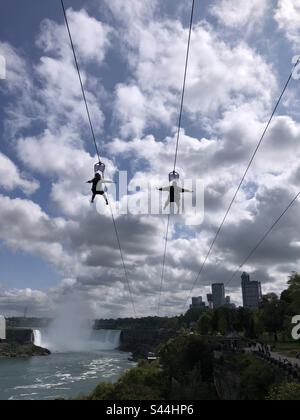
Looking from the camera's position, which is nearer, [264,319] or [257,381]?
[257,381]

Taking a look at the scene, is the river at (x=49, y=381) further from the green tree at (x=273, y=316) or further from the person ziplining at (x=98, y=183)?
the person ziplining at (x=98, y=183)

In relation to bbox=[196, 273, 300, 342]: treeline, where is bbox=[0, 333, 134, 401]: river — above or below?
below

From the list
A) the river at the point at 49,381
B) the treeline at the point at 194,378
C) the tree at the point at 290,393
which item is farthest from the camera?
the river at the point at 49,381

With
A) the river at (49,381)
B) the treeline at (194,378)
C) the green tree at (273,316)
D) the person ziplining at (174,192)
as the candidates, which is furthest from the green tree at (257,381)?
the river at (49,381)

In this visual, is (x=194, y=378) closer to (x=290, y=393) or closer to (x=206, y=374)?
(x=206, y=374)

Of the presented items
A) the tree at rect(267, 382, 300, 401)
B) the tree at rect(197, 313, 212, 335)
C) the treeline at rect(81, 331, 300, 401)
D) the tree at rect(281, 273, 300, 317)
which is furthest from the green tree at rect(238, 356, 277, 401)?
the tree at rect(197, 313, 212, 335)

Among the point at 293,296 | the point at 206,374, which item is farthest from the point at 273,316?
the point at 206,374

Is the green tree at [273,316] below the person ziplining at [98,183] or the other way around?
below

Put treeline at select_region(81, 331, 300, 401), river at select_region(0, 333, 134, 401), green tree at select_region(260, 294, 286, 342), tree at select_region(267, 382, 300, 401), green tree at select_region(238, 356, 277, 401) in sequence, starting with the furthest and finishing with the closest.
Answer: river at select_region(0, 333, 134, 401) → green tree at select_region(260, 294, 286, 342) → treeline at select_region(81, 331, 300, 401) → green tree at select_region(238, 356, 277, 401) → tree at select_region(267, 382, 300, 401)

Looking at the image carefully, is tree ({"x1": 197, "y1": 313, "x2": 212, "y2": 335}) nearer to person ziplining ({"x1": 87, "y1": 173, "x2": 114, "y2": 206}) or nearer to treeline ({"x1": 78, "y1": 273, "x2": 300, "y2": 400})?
treeline ({"x1": 78, "y1": 273, "x2": 300, "y2": 400})

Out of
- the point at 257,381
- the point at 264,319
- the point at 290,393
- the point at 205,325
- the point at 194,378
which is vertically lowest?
the point at 194,378
